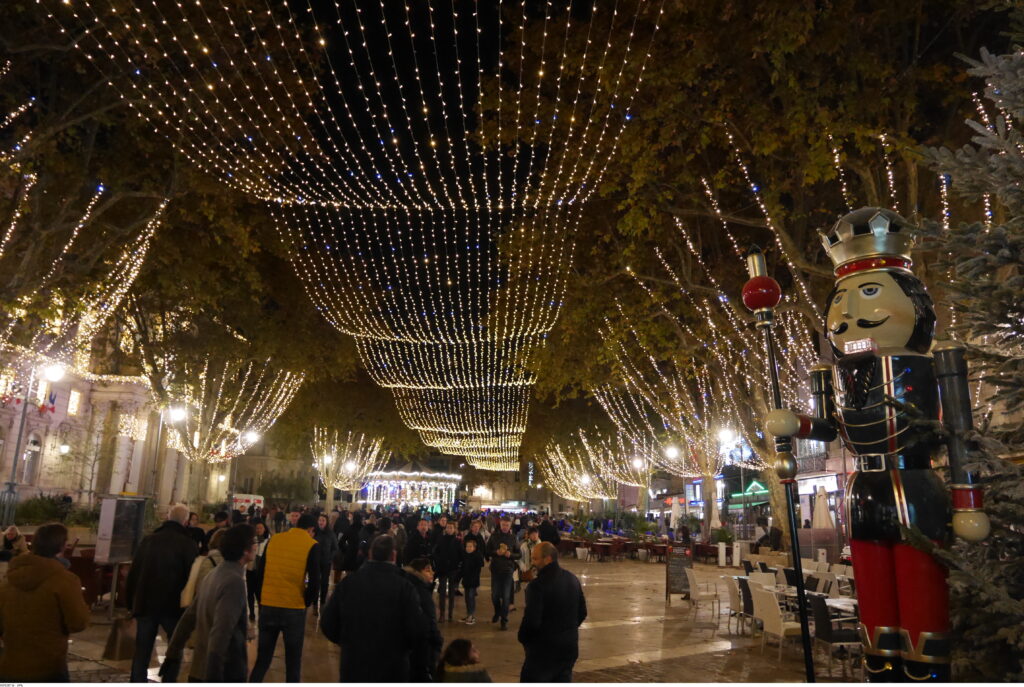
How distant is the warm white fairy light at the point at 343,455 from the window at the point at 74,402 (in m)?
11.2

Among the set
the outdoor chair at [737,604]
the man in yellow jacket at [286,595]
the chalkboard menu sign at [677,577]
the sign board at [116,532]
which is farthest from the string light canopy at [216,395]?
the man in yellow jacket at [286,595]

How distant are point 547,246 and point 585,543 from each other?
1431cm

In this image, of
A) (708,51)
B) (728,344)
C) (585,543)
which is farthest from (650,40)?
(585,543)

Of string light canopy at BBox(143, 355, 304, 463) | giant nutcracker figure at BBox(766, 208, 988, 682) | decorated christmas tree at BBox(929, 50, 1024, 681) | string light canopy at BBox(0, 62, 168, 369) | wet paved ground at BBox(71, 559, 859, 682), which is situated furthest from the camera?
string light canopy at BBox(143, 355, 304, 463)

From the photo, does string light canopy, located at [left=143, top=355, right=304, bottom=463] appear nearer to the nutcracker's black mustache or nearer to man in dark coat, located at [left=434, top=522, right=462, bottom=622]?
man in dark coat, located at [left=434, top=522, right=462, bottom=622]

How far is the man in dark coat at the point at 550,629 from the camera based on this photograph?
513cm

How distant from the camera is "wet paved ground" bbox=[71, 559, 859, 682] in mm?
7812

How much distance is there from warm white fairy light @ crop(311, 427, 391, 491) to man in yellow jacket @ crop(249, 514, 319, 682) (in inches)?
1201

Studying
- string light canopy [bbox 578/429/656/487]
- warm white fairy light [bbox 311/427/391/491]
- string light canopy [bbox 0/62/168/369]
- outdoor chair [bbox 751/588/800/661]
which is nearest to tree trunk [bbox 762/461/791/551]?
outdoor chair [bbox 751/588/800/661]

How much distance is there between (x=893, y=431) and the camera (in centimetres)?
509

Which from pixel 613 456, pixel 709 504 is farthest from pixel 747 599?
pixel 613 456

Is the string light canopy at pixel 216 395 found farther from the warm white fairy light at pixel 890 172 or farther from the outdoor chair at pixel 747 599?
the warm white fairy light at pixel 890 172

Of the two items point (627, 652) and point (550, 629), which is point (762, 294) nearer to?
point (550, 629)

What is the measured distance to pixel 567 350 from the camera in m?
23.0
